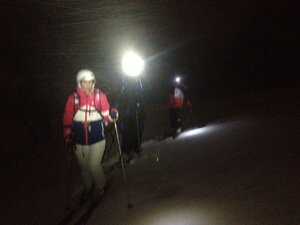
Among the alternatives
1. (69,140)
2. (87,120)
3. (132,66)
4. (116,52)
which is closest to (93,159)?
(69,140)

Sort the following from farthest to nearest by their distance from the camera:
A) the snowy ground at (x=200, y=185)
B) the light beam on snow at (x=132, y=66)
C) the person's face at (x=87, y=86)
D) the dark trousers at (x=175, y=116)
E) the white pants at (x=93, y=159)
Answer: the dark trousers at (x=175, y=116)
the light beam on snow at (x=132, y=66)
the white pants at (x=93, y=159)
the person's face at (x=87, y=86)
the snowy ground at (x=200, y=185)

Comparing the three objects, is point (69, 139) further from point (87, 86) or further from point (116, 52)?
point (116, 52)

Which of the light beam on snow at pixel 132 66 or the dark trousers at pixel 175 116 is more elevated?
the light beam on snow at pixel 132 66

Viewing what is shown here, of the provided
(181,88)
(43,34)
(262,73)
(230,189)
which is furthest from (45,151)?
(262,73)

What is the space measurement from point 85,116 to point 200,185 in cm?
207

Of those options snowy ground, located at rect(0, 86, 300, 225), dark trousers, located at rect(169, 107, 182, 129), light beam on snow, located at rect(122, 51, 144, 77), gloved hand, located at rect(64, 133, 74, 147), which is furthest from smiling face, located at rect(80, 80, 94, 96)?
dark trousers, located at rect(169, 107, 182, 129)

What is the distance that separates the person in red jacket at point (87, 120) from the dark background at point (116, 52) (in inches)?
154

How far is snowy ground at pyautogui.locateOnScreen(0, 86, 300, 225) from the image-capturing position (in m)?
5.74

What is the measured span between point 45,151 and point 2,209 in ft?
30.2

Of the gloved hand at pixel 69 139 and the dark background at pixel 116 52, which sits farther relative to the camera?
the dark background at pixel 116 52

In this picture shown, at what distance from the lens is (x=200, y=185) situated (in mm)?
7391

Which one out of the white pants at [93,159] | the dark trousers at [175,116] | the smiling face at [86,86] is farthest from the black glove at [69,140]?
the dark trousers at [175,116]

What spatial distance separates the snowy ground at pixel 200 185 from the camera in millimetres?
5738

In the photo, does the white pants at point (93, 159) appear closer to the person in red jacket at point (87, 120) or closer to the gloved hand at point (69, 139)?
the person in red jacket at point (87, 120)
